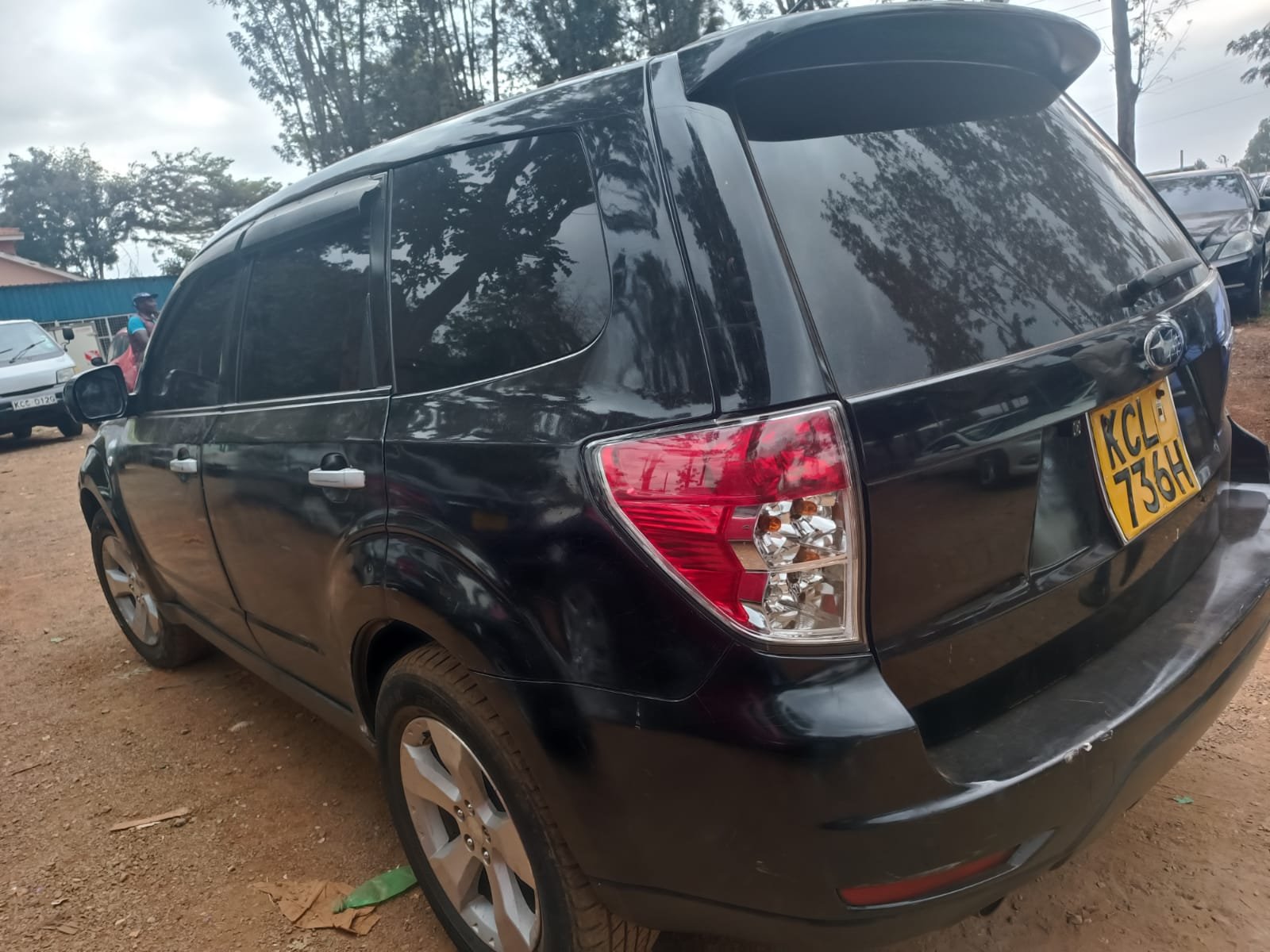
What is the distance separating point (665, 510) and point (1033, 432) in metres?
0.64

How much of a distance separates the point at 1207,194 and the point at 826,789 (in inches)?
441

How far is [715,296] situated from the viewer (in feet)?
4.49

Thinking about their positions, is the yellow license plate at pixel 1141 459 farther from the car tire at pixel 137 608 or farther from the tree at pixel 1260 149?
the tree at pixel 1260 149

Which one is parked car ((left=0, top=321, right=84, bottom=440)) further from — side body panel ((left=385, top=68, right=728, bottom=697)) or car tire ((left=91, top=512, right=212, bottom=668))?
side body panel ((left=385, top=68, right=728, bottom=697))

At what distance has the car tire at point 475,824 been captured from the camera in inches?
63.3

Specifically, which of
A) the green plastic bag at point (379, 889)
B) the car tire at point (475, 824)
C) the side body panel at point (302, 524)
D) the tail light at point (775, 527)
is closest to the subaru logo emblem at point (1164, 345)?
the tail light at point (775, 527)

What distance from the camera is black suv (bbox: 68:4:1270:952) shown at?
1.32 meters

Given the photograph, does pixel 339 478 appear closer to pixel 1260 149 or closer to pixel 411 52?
pixel 411 52

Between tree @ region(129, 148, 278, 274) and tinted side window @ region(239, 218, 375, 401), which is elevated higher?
tree @ region(129, 148, 278, 274)

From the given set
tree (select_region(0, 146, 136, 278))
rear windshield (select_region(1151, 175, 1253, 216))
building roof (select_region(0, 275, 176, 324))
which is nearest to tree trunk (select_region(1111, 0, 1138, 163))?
rear windshield (select_region(1151, 175, 1253, 216))

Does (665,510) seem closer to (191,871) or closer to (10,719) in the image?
(191,871)

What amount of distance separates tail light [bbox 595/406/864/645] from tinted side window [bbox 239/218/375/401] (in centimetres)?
99

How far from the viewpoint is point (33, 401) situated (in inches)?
468

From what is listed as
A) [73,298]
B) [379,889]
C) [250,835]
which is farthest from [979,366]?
[73,298]
